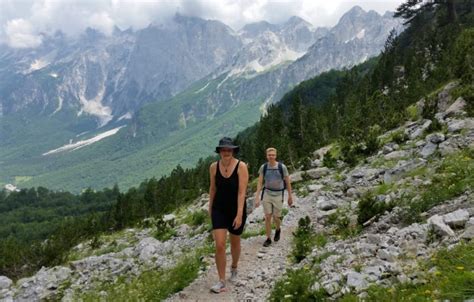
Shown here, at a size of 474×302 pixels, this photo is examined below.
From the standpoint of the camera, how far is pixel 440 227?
9250mm

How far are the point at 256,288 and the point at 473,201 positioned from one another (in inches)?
232

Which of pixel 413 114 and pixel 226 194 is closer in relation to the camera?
pixel 226 194

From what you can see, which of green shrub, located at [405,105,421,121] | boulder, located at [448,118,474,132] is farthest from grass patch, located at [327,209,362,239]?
green shrub, located at [405,105,421,121]

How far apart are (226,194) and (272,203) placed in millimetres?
4478

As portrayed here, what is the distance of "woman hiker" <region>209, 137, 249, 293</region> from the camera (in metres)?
10.6

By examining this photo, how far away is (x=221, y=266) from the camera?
11.2 meters

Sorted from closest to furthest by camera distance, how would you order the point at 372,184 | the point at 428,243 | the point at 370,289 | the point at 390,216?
the point at 370,289, the point at 428,243, the point at 390,216, the point at 372,184

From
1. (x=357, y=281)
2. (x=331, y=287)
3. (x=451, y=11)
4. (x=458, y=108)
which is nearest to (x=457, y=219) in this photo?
→ (x=357, y=281)

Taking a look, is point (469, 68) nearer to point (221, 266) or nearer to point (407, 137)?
point (407, 137)

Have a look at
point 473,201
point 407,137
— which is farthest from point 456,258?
point 407,137

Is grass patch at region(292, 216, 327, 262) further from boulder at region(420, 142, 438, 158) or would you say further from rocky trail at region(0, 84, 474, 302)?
boulder at region(420, 142, 438, 158)

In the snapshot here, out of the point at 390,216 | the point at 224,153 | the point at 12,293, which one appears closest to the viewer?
the point at 224,153

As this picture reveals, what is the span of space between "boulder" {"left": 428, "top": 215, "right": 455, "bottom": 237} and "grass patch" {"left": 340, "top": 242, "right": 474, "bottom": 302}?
1203mm

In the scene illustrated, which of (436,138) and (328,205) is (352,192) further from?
(436,138)
